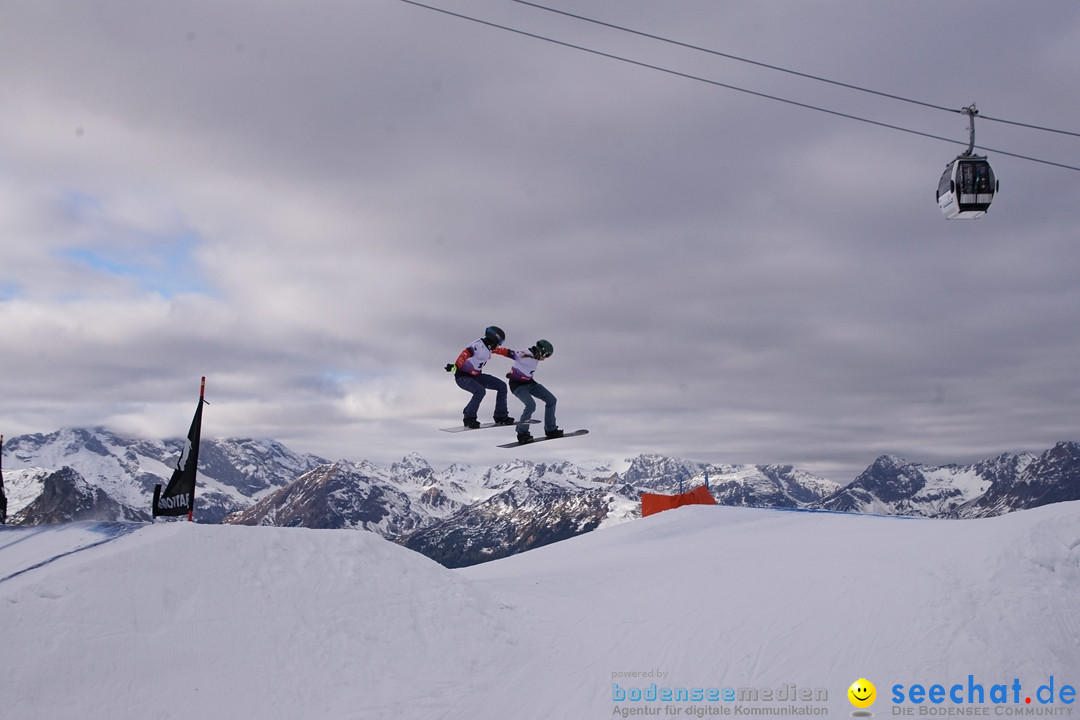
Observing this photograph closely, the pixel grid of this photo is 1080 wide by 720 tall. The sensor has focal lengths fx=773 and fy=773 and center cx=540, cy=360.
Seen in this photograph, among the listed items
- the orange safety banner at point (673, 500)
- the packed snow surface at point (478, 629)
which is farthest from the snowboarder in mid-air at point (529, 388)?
the orange safety banner at point (673, 500)

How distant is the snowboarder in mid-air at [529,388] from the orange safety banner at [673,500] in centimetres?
1530

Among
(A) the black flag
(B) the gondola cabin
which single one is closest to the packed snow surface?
(A) the black flag

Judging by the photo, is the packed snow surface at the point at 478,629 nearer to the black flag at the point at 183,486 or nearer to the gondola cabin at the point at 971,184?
the black flag at the point at 183,486

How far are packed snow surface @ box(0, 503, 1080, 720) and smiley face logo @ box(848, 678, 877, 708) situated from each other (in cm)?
19

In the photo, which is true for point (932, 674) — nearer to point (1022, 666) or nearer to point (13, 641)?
point (1022, 666)

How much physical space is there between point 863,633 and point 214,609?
12.8 meters

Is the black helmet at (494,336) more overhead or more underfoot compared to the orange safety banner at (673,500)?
more overhead

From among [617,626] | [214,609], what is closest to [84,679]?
[214,609]

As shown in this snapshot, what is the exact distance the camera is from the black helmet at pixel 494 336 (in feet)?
70.3

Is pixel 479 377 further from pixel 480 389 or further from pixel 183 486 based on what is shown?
pixel 183 486

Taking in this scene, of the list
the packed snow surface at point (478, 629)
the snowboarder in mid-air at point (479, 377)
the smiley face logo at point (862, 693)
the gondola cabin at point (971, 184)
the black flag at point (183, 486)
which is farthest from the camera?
the snowboarder in mid-air at point (479, 377)

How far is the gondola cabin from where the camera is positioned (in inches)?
749

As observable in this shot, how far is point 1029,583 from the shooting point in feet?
53.0

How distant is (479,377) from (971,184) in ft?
44.8
